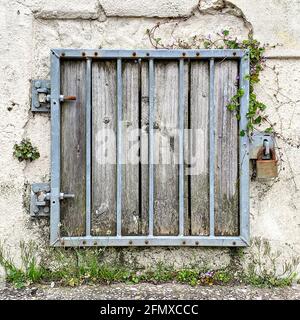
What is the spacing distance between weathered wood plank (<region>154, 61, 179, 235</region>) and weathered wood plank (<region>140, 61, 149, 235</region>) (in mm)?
66

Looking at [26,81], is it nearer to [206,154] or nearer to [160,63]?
[160,63]

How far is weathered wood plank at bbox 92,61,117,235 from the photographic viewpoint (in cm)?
345

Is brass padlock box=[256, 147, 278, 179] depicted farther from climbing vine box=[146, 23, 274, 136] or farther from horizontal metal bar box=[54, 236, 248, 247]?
horizontal metal bar box=[54, 236, 248, 247]

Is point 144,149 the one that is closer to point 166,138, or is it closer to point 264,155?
point 166,138

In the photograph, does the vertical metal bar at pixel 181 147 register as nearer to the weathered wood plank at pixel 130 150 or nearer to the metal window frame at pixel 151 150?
the metal window frame at pixel 151 150

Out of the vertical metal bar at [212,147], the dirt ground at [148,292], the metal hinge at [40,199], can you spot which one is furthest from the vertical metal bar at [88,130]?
the vertical metal bar at [212,147]

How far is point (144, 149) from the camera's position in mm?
3457

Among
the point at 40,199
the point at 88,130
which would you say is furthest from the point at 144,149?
the point at 40,199

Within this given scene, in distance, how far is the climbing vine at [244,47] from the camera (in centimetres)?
342

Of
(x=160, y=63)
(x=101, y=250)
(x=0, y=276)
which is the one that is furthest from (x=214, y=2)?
(x=0, y=276)

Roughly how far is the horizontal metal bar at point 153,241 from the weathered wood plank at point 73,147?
92mm

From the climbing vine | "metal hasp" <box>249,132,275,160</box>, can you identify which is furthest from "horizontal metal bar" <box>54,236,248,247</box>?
the climbing vine

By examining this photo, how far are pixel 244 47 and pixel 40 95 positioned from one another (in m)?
1.53

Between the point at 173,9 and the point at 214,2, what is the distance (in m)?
0.31
